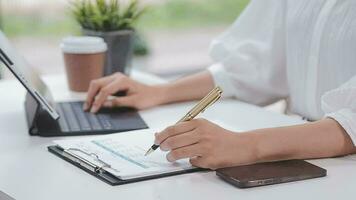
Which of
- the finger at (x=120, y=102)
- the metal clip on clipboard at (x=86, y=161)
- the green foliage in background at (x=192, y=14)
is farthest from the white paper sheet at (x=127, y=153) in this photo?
the green foliage in background at (x=192, y=14)

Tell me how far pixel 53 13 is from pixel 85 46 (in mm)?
1034

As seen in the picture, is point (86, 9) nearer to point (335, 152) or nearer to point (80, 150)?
point (80, 150)

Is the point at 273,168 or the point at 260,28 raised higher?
the point at 260,28

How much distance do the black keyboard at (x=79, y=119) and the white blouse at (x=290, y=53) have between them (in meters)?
0.36

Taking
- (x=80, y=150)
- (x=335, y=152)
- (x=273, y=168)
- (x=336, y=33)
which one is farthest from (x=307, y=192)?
(x=336, y=33)

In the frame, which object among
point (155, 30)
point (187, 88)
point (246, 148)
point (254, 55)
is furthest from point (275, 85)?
point (155, 30)

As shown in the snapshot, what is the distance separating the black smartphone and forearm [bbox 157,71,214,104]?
538 millimetres

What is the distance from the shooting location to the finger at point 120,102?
1.70 metres

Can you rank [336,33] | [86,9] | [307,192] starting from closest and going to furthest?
1. [307,192]
2. [336,33]
3. [86,9]

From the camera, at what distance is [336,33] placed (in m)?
1.60

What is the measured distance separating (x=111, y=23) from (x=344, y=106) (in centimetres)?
82

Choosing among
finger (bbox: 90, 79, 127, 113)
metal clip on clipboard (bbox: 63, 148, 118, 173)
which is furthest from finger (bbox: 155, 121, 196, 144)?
finger (bbox: 90, 79, 127, 113)

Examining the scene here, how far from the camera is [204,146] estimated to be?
1256 millimetres

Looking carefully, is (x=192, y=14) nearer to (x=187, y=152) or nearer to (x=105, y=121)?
(x=105, y=121)
